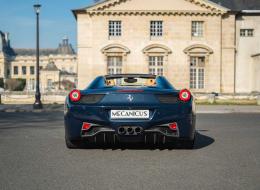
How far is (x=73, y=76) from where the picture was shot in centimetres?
12419

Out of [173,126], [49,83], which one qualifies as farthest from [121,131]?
[49,83]

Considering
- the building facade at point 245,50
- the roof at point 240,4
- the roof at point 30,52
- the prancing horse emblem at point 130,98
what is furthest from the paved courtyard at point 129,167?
the roof at point 30,52

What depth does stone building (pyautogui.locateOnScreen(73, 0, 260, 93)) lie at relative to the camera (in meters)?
37.2

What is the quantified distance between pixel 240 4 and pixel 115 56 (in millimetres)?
12805

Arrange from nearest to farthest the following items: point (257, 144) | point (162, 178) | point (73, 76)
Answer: point (162, 178) < point (257, 144) < point (73, 76)

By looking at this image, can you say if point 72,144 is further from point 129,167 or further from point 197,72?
point 197,72

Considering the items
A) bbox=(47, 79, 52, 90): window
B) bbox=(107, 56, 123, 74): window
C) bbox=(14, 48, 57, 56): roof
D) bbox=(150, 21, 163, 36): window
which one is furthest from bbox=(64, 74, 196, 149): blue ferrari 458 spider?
bbox=(14, 48, 57, 56): roof

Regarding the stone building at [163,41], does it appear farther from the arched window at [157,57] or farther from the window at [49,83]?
the window at [49,83]

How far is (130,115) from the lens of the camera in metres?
6.45

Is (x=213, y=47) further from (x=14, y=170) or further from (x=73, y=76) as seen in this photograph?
(x=73, y=76)

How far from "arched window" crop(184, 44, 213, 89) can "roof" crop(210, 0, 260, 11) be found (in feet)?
17.3

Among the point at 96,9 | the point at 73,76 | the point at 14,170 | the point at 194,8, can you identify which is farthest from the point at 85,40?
the point at 73,76

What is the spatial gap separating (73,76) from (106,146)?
388ft

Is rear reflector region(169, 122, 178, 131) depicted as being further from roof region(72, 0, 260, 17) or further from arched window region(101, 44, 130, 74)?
roof region(72, 0, 260, 17)
